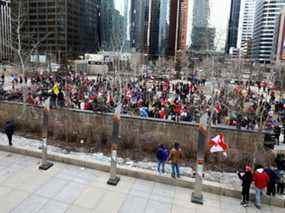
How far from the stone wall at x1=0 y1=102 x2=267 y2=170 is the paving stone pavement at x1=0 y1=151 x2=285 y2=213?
3.95m

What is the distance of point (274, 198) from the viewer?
860cm

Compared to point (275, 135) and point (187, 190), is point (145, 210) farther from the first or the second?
point (275, 135)

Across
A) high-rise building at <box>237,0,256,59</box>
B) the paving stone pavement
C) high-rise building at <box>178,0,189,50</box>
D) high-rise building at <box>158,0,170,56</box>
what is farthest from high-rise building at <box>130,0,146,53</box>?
the paving stone pavement

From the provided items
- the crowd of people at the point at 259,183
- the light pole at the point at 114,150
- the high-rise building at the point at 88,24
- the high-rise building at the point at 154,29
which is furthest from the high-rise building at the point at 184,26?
the crowd of people at the point at 259,183

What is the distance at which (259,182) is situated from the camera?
816 centimetres

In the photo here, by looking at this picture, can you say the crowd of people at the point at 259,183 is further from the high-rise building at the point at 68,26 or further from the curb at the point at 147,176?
the high-rise building at the point at 68,26

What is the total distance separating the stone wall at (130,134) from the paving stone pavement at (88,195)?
395cm

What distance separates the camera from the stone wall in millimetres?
13195

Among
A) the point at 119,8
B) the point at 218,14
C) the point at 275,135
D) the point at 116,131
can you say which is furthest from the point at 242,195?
the point at 119,8

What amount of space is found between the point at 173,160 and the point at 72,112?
7.94m

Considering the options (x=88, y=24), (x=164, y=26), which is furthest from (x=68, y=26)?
(x=164, y=26)

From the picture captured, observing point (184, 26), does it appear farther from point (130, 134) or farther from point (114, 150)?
point (114, 150)

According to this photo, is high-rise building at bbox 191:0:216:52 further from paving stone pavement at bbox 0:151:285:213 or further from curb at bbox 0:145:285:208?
paving stone pavement at bbox 0:151:285:213

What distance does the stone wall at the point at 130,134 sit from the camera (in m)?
13.2
